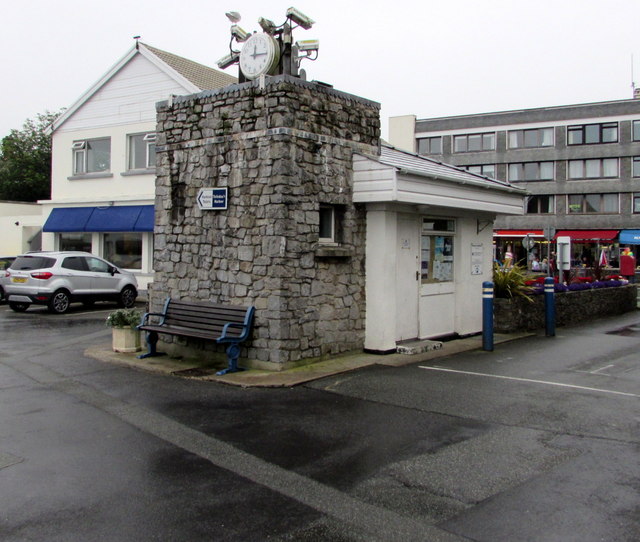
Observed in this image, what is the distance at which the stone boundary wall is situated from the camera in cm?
1377

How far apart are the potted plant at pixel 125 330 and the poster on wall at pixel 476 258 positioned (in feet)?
20.9

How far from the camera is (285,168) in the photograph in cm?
935

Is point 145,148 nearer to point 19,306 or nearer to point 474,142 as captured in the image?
point 19,306

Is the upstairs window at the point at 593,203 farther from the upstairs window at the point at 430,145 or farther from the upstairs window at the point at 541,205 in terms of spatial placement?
the upstairs window at the point at 430,145

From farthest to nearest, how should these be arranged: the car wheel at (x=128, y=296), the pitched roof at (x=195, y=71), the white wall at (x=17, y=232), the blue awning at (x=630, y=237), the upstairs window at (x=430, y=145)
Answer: the upstairs window at (x=430, y=145) → the blue awning at (x=630, y=237) → the white wall at (x=17, y=232) → the pitched roof at (x=195, y=71) → the car wheel at (x=128, y=296)

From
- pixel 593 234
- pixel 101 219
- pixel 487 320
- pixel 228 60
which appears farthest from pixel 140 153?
pixel 593 234

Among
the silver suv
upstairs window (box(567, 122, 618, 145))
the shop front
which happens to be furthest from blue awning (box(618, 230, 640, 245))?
the silver suv

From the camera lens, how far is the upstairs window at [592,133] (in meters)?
51.9

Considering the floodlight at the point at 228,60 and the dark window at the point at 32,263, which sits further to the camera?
the dark window at the point at 32,263

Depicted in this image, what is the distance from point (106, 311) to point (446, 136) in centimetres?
4548

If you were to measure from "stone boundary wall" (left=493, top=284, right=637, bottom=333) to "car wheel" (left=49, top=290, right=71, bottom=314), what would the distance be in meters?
12.0

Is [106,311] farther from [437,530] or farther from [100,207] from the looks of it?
[437,530]

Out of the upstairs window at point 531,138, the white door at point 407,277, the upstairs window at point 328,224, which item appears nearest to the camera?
the upstairs window at point 328,224

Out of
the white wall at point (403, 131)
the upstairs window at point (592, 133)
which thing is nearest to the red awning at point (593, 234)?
the upstairs window at point (592, 133)
